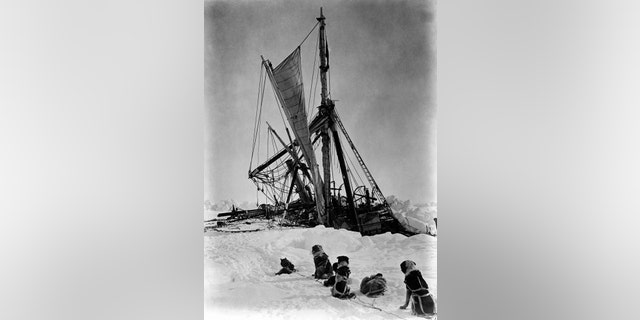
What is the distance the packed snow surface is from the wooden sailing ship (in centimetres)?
8

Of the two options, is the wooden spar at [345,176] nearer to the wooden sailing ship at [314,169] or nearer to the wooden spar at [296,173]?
the wooden sailing ship at [314,169]

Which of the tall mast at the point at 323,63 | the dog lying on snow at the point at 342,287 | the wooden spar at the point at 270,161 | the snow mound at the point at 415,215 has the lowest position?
the dog lying on snow at the point at 342,287

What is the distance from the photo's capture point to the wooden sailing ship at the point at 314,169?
237 cm

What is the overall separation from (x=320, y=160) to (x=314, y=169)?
5 cm

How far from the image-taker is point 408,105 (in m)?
2.36

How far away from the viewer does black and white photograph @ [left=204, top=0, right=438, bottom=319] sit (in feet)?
7.69

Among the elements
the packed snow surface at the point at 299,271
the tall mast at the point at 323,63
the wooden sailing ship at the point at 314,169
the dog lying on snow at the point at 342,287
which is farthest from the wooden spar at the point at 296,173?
the dog lying on snow at the point at 342,287

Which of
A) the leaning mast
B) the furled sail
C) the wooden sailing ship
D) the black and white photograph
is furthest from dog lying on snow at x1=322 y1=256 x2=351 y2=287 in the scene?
the furled sail

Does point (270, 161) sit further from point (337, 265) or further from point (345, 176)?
point (337, 265)
